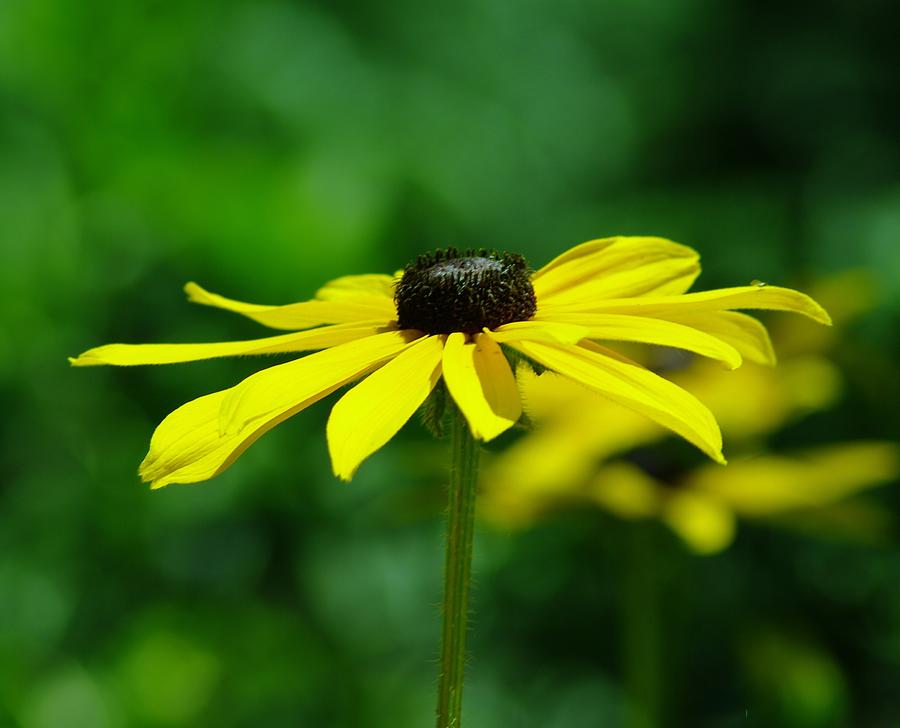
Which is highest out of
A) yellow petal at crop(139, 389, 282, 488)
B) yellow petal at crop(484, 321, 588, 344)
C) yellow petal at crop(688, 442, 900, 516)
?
yellow petal at crop(484, 321, 588, 344)

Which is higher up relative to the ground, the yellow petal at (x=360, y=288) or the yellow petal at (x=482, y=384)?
the yellow petal at (x=360, y=288)

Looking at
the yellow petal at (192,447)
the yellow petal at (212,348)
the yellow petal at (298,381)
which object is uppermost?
the yellow petal at (212,348)

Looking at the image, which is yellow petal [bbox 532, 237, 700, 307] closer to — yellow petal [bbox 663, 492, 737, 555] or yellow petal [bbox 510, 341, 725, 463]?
yellow petal [bbox 510, 341, 725, 463]

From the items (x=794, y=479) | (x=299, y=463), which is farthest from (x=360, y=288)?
(x=299, y=463)

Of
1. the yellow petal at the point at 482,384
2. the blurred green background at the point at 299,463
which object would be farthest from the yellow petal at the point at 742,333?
the blurred green background at the point at 299,463

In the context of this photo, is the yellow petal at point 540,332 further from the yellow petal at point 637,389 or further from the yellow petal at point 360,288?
the yellow petal at point 360,288

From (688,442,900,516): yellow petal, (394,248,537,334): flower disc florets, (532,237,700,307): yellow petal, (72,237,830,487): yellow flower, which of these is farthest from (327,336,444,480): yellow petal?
(688,442,900,516): yellow petal

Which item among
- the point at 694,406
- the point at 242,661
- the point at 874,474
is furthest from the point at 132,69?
the point at 694,406
